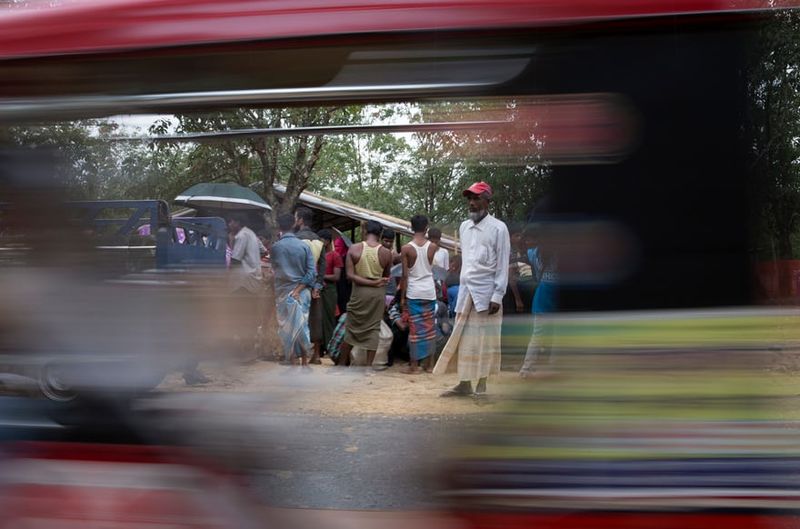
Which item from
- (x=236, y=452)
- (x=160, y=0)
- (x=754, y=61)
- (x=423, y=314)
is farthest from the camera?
(x=423, y=314)

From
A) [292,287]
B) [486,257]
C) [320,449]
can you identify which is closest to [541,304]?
[486,257]

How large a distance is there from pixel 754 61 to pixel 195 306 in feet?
4.96

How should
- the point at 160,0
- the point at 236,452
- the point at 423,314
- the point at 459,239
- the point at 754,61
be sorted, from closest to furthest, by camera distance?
1. the point at 754,61
2. the point at 160,0
3. the point at 236,452
4. the point at 459,239
5. the point at 423,314

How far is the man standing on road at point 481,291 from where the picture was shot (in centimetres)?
192

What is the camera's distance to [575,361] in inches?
61.8

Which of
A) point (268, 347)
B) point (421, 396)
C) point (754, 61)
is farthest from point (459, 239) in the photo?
point (754, 61)

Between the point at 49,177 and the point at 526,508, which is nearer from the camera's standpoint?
the point at 526,508

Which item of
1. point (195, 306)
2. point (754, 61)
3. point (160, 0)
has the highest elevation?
point (160, 0)

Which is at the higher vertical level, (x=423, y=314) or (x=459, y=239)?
(x=459, y=239)

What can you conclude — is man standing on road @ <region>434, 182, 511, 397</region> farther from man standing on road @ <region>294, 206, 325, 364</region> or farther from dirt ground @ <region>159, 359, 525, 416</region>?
man standing on road @ <region>294, 206, 325, 364</region>

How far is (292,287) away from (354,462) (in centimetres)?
62

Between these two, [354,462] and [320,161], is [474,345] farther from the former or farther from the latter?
[320,161]

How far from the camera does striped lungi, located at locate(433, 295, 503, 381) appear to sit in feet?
6.20

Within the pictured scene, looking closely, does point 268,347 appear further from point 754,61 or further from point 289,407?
point 754,61
